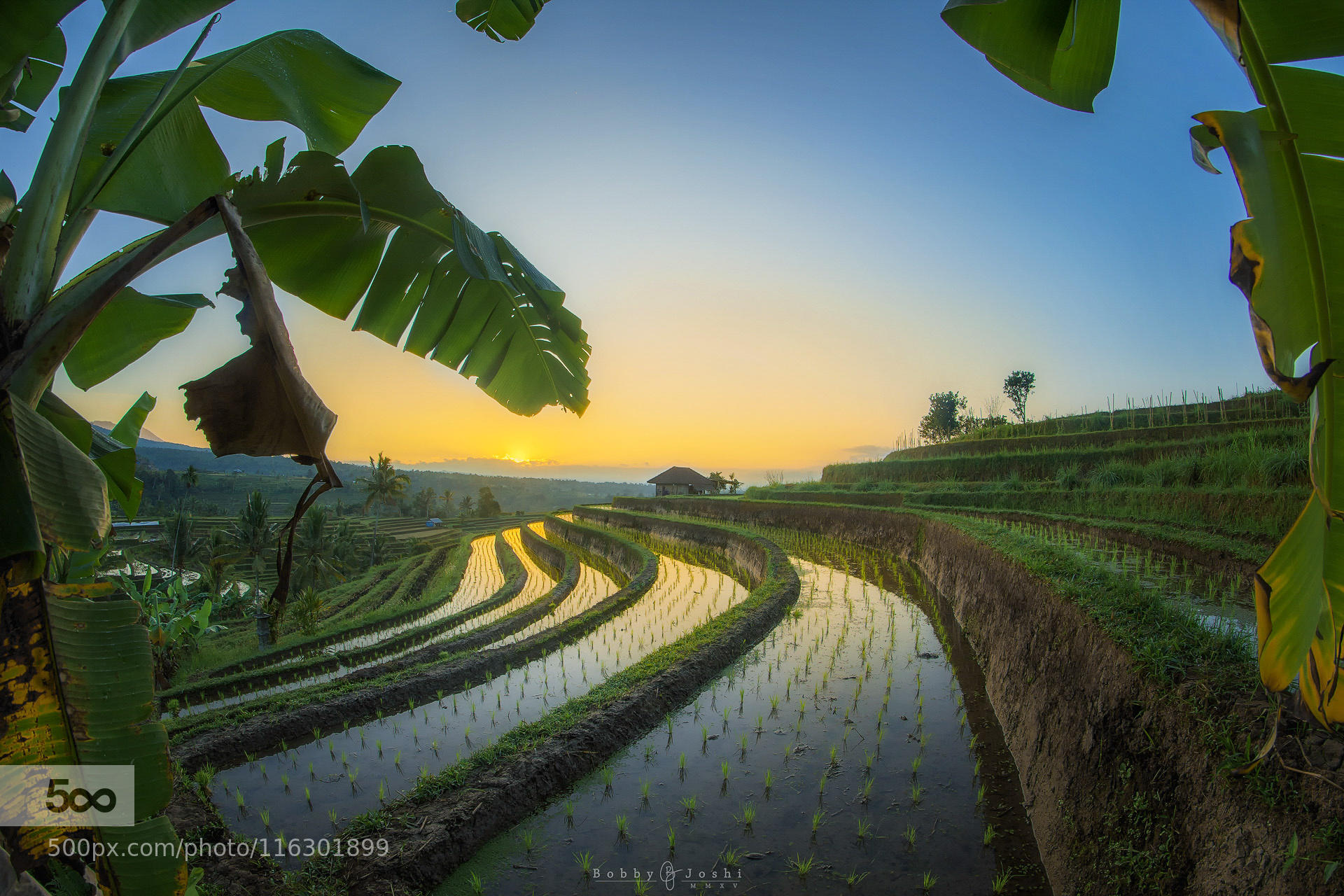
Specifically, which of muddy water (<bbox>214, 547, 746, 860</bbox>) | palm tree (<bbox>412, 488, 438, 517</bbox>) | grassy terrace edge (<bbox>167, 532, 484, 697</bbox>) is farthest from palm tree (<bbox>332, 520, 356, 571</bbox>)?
palm tree (<bbox>412, 488, 438, 517</bbox>)

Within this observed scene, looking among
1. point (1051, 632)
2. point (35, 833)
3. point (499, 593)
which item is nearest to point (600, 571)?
point (499, 593)

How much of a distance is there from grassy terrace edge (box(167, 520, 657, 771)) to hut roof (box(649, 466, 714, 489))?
1417 inches

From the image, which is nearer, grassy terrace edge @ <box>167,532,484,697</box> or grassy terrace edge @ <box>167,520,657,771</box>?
grassy terrace edge @ <box>167,520,657,771</box>

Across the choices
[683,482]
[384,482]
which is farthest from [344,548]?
[683,482]

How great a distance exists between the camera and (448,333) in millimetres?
2906

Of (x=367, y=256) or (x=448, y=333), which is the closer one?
(x=367, y=256)

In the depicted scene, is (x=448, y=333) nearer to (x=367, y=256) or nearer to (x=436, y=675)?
(x=367, y=256)

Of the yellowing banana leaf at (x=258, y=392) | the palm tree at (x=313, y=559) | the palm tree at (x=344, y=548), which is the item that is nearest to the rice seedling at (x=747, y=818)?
the yellowing banana leaf at (x=258, y=392)

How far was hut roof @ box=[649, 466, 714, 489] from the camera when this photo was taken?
46312 millimetres

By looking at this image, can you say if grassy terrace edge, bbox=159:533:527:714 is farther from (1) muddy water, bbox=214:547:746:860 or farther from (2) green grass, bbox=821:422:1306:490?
(2) green grass, bbox=821:422:1306:490

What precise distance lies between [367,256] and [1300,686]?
347 cm

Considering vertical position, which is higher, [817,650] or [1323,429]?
[1323,429]

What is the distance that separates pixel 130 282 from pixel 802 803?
4.66 meters

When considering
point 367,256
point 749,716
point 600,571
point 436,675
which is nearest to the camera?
point 367,256
